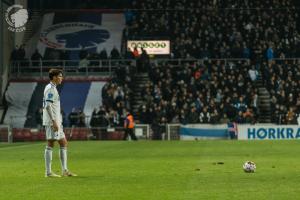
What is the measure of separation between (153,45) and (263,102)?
10004 mm

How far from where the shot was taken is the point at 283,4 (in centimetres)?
5678

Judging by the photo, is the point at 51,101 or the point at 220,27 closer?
the point at 51,101

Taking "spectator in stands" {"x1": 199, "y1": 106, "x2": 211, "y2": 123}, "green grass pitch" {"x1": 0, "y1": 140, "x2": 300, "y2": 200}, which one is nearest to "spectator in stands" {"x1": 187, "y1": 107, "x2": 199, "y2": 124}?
"spectator in stands" {"x1": 199, "y1": 106, "x2": 211, "y2": 123}

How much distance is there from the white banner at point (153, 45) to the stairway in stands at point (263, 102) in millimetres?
7880

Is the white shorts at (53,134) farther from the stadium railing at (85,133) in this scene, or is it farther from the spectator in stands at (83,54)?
the spectator in stands at (83,54)

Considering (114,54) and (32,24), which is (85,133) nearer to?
(114,54)

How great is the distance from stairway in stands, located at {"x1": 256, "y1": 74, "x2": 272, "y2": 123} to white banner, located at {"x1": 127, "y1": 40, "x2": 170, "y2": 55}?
788cm

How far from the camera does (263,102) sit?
158 feet

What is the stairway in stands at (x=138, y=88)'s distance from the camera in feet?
162

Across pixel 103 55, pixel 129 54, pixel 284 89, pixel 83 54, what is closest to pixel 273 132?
pixel 284 89

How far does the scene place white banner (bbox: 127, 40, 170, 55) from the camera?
54000 millimetres

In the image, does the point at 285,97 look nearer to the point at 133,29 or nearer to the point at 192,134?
the point at 192,134

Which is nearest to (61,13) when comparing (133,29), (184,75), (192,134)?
(133,29)

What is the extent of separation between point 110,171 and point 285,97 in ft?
96.1
